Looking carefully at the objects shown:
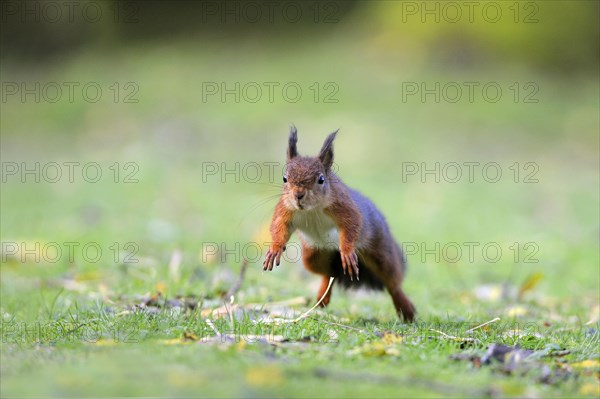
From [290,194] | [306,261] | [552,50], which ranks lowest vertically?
[306,261]

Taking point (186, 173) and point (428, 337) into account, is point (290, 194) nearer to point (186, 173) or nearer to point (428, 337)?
point (428, 337)

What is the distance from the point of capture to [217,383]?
279 cm

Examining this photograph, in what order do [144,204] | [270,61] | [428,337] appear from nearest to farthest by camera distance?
[428,337]
[144,204]
[270,61]

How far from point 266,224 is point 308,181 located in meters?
4.33

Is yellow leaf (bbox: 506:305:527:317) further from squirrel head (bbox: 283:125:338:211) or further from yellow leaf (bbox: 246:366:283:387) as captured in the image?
yellow leaf (bbox: 246:366:283:387)

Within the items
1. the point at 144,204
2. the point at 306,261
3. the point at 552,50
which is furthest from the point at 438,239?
the point at 552,50

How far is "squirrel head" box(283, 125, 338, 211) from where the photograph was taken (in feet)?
13.4

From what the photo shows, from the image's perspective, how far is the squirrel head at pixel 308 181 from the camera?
4.09 metres

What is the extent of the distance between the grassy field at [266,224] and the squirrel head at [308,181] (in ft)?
1.63

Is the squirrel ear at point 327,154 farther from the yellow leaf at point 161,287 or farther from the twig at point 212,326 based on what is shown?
the yellow leaf at point 161,287

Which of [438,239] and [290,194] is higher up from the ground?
[290,194]

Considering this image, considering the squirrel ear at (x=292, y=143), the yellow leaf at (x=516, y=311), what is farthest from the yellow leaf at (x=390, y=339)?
the yellow leaf at (x=516, y=311)

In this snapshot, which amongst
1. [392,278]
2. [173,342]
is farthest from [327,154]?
[173,342]

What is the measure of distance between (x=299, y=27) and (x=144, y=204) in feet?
35.4
